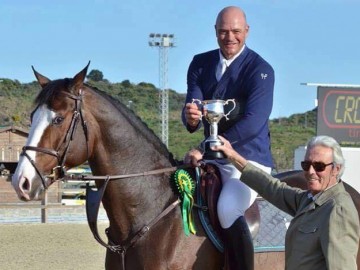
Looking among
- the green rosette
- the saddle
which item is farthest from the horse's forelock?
the saddle

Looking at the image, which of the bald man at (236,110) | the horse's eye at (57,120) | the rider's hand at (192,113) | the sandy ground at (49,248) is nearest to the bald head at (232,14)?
the bald man at (236,110)

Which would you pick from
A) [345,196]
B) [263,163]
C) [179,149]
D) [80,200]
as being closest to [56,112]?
[263,163]

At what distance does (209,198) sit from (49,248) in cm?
968

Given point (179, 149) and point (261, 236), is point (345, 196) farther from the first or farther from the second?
point (179, 149)

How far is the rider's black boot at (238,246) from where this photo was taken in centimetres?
480

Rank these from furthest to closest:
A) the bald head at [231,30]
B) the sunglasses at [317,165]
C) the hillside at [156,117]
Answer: the hillside at [156,117], the bald head at [231,30], the sunglasses at [317,165]

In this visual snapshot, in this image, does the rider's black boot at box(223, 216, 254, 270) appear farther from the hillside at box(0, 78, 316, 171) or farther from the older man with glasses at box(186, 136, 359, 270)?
the hillside at box(0, 78, 316, 171)

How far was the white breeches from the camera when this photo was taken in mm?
4801

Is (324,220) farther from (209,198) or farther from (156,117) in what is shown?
(156,117)

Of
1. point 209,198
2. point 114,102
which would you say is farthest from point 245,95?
point 114,102

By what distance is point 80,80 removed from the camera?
4547 mm

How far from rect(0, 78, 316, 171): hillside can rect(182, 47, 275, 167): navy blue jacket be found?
30.7m

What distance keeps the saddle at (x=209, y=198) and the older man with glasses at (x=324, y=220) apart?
1.08 metres

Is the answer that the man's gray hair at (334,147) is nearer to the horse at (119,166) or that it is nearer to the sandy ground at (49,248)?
the horse at (119,166)
